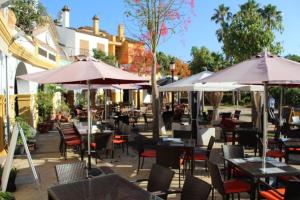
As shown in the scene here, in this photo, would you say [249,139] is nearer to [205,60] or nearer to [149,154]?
[149,154]

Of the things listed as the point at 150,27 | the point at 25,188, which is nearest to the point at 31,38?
the point at 150,27

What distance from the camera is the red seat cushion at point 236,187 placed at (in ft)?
17.4

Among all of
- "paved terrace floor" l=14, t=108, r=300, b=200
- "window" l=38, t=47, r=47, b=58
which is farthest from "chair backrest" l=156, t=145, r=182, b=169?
"window" l=38, t=47, r=47, b=58

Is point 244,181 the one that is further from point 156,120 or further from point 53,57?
point 53,57

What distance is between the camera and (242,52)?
69.4 ft

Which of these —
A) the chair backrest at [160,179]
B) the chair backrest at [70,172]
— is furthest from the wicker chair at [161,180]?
the chair backrest at [70,172]

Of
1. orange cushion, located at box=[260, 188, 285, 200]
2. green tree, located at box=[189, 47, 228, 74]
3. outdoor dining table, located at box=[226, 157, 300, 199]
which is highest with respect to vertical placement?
green tree, located at box=[189, 47, 228, 74]

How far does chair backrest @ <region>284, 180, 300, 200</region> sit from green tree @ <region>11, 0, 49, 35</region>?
11.8 m

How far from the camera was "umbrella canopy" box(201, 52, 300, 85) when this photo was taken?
4.90 m

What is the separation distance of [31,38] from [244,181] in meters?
13.0

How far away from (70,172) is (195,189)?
2.15 m

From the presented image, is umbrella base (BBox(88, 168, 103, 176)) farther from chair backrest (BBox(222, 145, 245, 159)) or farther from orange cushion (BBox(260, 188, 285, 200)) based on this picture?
orange cushion (BBox(260, 188, 285, 200))

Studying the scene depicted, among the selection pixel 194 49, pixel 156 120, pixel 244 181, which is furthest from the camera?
pixel 194 49

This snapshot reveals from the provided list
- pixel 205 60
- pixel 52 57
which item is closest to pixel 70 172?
pixel 52 57
